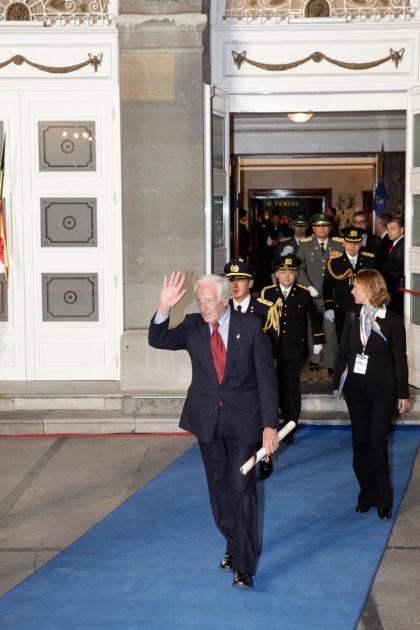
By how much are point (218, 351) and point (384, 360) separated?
1735mm

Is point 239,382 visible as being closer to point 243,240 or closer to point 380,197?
point 380,197

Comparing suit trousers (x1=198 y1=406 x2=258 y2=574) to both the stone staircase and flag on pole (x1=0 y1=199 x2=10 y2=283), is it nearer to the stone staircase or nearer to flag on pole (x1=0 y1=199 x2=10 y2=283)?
the stone staircase

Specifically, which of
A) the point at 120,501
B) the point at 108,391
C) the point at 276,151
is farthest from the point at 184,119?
the point at 276,151

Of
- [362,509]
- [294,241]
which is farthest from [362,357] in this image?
[294,241]

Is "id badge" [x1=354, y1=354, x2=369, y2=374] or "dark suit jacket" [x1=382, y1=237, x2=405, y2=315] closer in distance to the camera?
"id badge" [x1=354, y1=354, x2=369, y2=374]

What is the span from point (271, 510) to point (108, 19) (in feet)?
19.0

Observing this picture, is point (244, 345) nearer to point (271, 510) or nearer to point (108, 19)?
point (271, 510)

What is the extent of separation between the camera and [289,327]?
8867mm

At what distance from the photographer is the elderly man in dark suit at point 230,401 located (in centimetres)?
573

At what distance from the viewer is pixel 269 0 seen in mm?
10508

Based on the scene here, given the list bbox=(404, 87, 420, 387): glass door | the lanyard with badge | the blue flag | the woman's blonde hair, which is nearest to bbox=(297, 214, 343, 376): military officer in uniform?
bbox=(404, 87, 420, 387): glass door

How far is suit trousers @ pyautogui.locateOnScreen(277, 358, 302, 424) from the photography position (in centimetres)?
895

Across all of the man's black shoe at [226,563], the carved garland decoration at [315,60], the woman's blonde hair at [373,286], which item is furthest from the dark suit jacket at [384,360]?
the carved garland decoration at [315,60]

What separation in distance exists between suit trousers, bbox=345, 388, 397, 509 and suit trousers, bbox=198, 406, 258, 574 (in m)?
1.51
